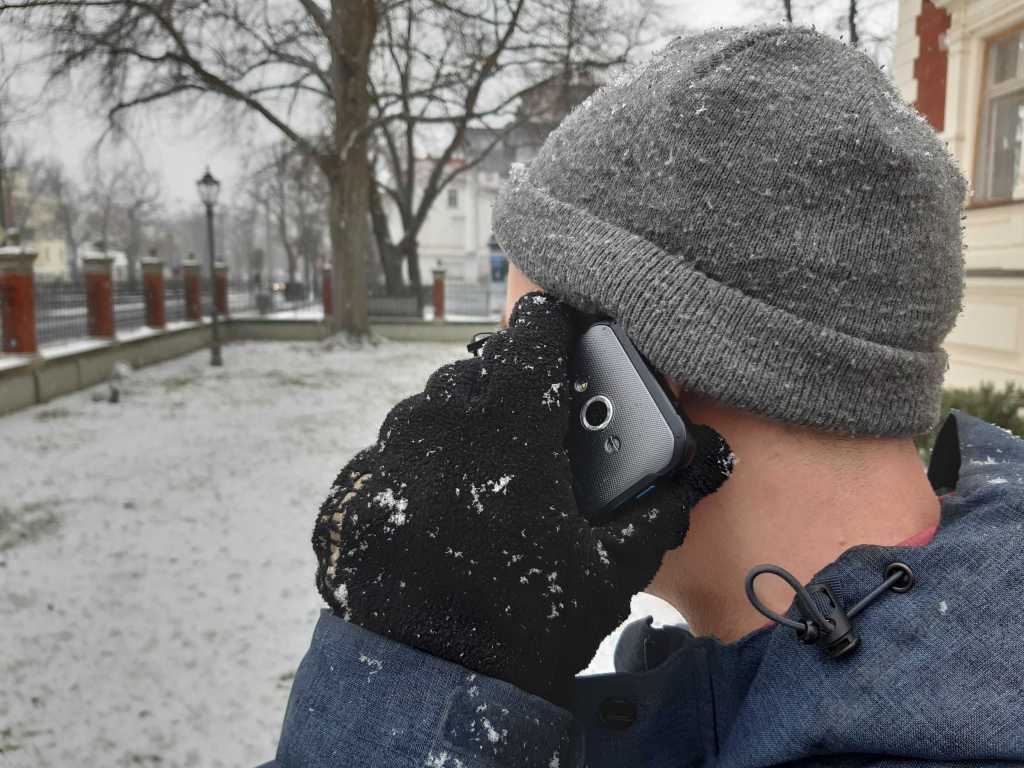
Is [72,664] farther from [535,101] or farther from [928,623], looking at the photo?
[535,101]

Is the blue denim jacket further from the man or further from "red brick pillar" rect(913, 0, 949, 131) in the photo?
"red brick pillar" rect(913, 0, 949, 131)

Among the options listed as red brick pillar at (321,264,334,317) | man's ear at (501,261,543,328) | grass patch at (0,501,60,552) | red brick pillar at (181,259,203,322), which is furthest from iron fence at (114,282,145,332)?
man's ear at (501,261,543,328)

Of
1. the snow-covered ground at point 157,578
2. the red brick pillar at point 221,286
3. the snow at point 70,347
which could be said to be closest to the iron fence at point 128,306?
the snow at point 70,347

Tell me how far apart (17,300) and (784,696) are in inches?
475

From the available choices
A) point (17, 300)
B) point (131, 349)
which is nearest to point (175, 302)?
point (131, 349)

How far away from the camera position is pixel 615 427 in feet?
2.79

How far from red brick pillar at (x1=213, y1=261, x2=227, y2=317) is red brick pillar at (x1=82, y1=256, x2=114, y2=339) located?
5.65 meters

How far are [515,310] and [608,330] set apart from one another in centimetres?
12

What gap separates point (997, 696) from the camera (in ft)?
2.20

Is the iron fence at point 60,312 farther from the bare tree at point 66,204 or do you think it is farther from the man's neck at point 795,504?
the bare tree at point 66,204

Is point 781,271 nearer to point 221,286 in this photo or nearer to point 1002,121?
point 1002,121

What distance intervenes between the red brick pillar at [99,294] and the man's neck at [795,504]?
1391 centimetres

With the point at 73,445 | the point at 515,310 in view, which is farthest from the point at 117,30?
the point at 515,310

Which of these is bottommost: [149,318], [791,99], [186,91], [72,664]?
[72,664]
